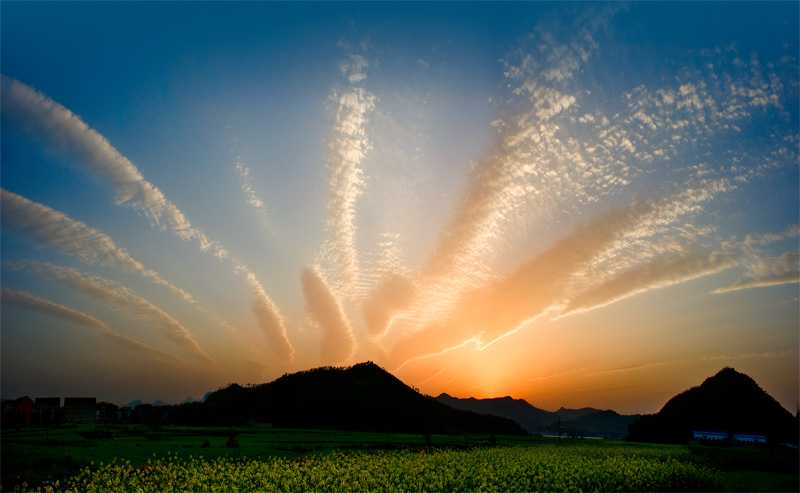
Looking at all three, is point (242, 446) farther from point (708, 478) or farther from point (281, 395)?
point (281, 395)

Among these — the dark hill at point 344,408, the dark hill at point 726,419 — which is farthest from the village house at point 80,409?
the dark hill at point 726,419

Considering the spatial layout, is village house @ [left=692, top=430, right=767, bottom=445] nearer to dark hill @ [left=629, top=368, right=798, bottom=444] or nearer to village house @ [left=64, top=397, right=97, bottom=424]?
dark hill @ [left=629, top=368, right=798, bottom=444]

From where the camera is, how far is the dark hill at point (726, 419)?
424 ft

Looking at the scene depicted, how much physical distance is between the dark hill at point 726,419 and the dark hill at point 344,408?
5005 centimetres

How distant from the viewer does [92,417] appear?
162m

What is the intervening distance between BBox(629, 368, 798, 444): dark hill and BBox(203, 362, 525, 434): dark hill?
50046mm

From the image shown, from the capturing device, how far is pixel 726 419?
136m

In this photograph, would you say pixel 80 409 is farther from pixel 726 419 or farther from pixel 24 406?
pixel 726 419

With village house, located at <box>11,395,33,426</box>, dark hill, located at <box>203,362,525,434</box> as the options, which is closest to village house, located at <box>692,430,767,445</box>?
dark hill, located at <box>203,362,525,434</box>

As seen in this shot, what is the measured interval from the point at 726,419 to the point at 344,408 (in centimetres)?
11848

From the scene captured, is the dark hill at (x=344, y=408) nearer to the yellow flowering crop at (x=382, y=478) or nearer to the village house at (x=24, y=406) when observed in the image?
the village house at (x=24, y=406)

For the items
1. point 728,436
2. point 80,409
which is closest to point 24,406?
point 80,409

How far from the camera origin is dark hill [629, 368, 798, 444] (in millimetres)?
129250

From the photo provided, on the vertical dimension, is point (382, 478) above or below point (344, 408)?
above
